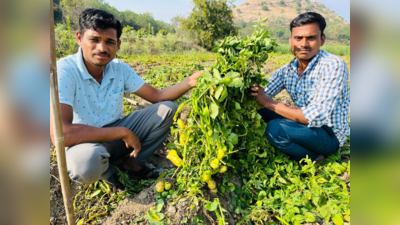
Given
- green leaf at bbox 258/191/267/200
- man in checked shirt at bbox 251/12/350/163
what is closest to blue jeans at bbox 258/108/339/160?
man in checked shirt at bbox 251/12/350/163

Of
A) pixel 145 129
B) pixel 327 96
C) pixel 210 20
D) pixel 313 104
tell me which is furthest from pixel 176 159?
pixel 210 20

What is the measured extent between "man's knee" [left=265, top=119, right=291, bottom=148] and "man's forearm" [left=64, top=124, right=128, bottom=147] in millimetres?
1320

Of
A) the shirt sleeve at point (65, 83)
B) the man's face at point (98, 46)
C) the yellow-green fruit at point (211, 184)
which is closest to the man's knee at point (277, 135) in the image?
the yellow-green fruit at point (211, 184)

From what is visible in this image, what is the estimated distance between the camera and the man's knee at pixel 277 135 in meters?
2.38

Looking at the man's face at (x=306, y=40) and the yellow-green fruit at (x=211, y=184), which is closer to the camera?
the yellow-green fruit at (x=211, y=184)

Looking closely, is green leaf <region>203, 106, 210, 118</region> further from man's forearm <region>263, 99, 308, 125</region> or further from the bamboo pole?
the bamboo pole

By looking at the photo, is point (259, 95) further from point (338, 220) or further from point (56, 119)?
point (56, 119)

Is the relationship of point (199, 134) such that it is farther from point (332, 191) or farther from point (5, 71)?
point (5, 71)

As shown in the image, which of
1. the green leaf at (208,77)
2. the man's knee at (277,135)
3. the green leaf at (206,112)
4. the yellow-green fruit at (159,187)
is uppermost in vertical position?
the green leaf at (208,77)

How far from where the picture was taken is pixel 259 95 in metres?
2.28

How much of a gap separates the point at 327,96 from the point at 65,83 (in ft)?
7.13

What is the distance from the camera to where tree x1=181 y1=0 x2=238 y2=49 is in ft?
73.6

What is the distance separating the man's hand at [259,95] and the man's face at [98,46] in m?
1.26

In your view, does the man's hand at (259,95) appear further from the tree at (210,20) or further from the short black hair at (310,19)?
the tree at (210,20)
